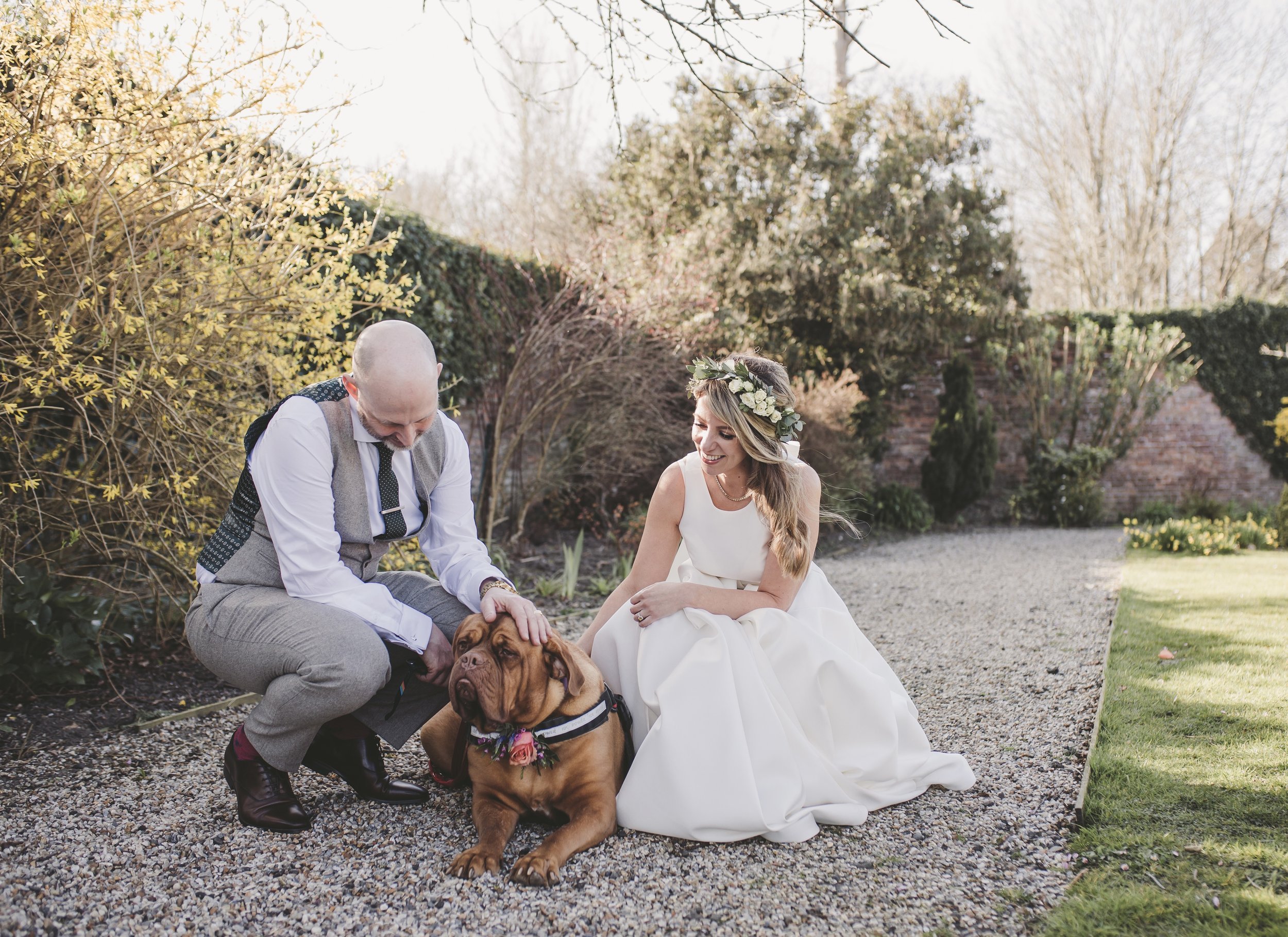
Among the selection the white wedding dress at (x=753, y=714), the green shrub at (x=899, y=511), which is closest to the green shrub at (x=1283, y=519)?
→ the green shrub at (x=899, y=511)

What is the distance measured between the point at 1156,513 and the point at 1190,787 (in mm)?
9871

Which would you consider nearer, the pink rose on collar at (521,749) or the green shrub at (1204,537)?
the pink rose on collar at (521,749)

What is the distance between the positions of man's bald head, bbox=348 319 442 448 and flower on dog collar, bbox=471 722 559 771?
94 cm

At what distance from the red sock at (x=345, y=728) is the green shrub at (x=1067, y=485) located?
10.5 metres

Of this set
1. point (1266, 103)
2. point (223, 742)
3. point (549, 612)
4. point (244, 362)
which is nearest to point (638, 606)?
point (223, 742)

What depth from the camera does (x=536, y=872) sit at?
2365 mm

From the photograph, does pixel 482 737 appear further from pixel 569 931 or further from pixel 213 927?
pixel 213 927

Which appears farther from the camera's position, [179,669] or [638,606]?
[179,669]

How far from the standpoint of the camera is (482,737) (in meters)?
2.59

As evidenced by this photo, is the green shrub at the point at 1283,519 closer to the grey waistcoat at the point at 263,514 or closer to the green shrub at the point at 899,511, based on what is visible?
the green shrub at the point at 899,511

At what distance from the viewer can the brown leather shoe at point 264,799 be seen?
105 inches

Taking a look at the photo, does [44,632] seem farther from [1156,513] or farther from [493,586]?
[1156,513]

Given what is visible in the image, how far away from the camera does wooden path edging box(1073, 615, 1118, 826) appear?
9.28 ft

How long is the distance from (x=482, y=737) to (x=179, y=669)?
2554mm
